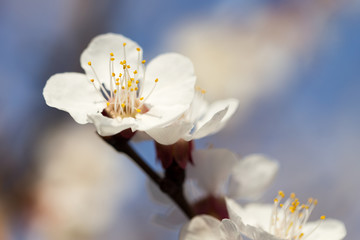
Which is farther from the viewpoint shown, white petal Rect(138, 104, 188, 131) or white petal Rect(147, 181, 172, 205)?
white petal Rect(147, 181, 172, 205)

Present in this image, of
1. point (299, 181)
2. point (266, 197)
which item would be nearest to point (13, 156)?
point (266, 197)

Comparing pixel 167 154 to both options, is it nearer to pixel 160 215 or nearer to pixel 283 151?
pixel 160 215

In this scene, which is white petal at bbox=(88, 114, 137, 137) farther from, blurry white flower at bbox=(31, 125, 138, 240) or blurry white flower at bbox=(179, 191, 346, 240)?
blurry white flower at bbox=(31, 125, 138, 240)

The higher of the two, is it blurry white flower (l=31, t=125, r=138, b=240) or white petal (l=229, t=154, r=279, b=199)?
white petal (l=229, t=154, r=279, b=199)

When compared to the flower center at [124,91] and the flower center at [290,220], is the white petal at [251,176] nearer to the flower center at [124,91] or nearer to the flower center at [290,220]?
the flower center at [290,220]

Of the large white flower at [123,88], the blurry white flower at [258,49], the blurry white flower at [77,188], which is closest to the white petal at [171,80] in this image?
the large white flower at [123,88]

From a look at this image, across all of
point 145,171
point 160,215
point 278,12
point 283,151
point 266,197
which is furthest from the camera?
point 278,12

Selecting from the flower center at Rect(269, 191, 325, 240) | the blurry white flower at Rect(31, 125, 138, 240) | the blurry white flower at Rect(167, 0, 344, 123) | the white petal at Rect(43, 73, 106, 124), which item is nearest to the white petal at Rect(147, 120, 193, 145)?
the white petal at Rect(43, 73, 106, 124)
